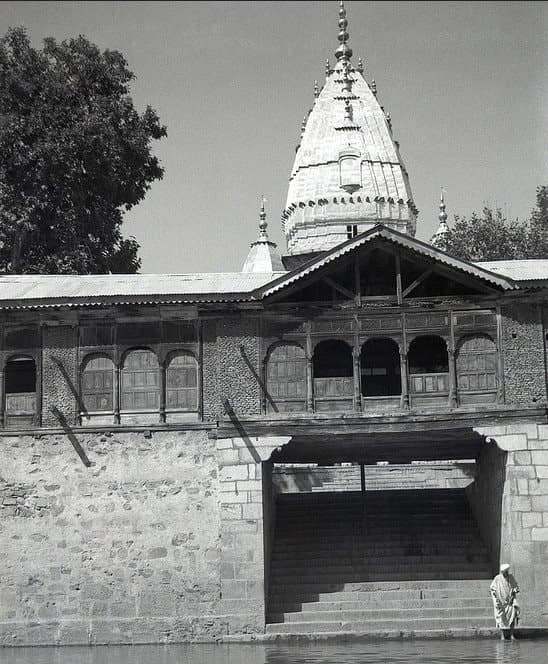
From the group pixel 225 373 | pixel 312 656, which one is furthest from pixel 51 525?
pixel 312 656

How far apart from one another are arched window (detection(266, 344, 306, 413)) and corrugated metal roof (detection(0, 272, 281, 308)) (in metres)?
1.63

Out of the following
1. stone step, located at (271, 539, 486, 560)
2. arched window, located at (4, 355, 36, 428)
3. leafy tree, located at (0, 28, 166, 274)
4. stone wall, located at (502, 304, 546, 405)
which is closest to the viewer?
stone wall, located at (502, 304, 546, 405)

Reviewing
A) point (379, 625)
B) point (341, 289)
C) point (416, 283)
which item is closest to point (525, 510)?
point (379, 625)

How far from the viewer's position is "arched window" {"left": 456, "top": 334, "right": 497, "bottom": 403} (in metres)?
28.5

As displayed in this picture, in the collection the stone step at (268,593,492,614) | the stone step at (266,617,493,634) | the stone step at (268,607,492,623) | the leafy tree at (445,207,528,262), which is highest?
the leafy tree at (445,207,528,262)

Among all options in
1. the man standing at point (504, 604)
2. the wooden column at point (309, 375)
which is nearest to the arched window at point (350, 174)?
the wooden column at point (309, 375)

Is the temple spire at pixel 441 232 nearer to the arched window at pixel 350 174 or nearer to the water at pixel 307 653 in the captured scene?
the arched window at pixel 350 174

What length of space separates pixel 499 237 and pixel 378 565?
21.5 meters

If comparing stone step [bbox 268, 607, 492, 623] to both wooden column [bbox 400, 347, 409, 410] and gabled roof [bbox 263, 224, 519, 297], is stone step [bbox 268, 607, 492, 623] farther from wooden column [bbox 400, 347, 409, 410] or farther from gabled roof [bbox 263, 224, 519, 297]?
gabled roof [bbox 263, 224, 519, 297]

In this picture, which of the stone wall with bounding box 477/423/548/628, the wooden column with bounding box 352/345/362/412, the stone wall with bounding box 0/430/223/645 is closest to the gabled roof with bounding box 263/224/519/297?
the wooden column with bounding box 352/345/362/412

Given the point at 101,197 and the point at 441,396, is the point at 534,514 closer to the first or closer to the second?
the point at 441,396

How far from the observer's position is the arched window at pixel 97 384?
1144 inches

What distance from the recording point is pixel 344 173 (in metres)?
49.6

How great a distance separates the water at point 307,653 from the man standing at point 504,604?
46 centimetres
